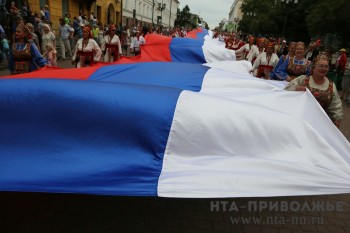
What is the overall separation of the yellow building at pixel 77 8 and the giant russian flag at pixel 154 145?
538 inches

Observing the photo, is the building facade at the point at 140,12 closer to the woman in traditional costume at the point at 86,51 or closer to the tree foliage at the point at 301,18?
the tree foliage at the point at 301,18

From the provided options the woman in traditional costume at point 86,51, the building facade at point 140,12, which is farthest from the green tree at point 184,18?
the woman in traditional costume at point 86,51

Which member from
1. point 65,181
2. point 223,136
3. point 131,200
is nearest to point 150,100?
point 223,136

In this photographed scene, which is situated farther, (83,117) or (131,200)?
(131,200)

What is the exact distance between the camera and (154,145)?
7.86ft

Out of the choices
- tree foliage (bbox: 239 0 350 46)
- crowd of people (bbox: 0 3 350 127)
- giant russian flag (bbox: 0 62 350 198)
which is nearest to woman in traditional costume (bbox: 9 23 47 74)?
crowd of people (bbox: 0 3 350 127)

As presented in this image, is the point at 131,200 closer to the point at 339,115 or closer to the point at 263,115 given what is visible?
the point at 263,115

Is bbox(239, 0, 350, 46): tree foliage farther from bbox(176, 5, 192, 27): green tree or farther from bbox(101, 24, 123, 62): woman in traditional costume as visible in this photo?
bbox(176, 5, 192, 27): green tree

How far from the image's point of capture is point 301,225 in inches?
126

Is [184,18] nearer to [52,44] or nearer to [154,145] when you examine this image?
[52,44]

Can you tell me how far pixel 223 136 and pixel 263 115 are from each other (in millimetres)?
403

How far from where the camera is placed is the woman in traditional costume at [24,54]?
215 inches

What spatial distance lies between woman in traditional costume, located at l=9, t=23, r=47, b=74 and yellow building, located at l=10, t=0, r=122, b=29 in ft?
32.9

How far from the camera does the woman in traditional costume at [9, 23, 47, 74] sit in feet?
17.9
